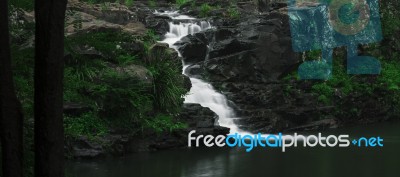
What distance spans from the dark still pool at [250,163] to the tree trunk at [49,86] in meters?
7.15

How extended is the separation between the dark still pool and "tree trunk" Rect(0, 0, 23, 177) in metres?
7.04

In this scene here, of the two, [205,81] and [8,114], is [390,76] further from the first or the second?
[8,114]

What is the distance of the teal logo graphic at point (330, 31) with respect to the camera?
22.6m

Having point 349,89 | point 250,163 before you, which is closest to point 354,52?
point 349,89

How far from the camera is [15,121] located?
4.54m

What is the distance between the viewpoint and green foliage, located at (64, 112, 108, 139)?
13.8 metres

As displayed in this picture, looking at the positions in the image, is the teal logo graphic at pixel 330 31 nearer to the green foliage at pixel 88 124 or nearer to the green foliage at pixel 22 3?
the green foliage at pixel 88 124

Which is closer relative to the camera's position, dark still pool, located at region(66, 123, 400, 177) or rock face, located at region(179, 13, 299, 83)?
dark still pool, located at region(66, 123, 400, 177)

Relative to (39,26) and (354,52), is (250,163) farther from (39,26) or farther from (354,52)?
(354,52)

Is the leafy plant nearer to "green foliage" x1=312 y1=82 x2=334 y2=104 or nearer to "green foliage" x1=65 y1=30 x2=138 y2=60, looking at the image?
"green foliage" x1=312 y1=82 x2=334 y2=104

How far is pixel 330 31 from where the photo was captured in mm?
24078

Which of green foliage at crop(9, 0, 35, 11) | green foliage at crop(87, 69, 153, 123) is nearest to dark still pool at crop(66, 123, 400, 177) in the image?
green foliage at crop(87, 69, 153, 123)

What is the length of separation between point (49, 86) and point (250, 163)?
935cm

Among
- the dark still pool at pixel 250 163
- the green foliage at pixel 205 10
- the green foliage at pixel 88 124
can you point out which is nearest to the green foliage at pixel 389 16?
the green foliage at pixel 205 10
